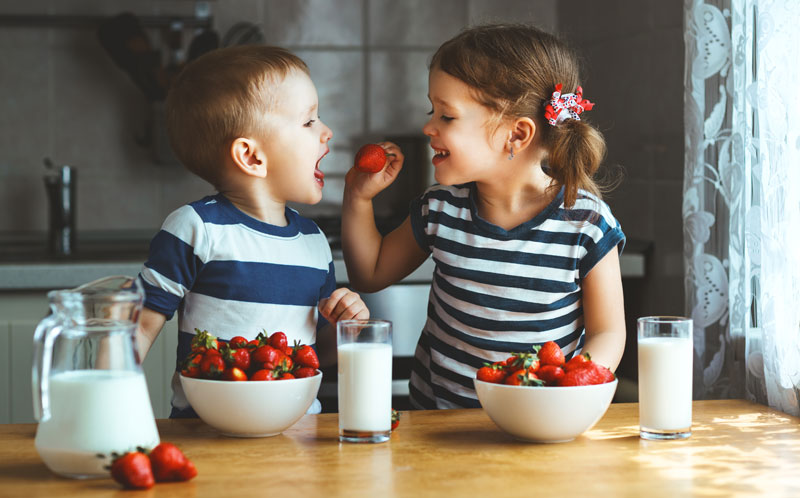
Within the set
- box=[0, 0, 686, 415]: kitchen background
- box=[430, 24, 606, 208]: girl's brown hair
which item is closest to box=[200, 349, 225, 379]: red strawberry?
box=[430, 24, 606, 208]: girl's brown hair

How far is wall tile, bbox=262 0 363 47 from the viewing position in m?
2.73

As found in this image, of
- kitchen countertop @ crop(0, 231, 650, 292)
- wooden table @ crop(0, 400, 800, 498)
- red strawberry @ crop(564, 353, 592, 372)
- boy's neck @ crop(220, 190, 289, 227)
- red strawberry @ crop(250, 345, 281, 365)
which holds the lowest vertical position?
wooden table @ crop(0, 400, 800, 498)

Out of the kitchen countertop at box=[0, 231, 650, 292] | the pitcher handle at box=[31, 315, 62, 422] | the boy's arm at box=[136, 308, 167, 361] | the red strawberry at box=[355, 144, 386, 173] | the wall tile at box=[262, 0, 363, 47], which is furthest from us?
the wall tile at box=[262, 0, 363, 47]

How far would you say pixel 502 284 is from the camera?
137cm

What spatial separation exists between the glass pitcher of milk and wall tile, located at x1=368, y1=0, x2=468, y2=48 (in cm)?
204

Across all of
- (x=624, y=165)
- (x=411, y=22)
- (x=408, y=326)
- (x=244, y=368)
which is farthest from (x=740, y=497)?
(x=411, y=22)

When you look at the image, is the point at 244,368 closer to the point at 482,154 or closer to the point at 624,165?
the point at 482,154

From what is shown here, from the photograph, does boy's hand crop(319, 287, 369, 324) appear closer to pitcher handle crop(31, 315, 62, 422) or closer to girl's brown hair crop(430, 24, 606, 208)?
girl's brown hair crop(430, 24, 606, 208)

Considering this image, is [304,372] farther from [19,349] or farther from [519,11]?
[519,11]

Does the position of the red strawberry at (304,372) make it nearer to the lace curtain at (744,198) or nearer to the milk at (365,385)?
the milk at (365,385)

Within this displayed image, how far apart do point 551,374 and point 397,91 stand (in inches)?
76.2

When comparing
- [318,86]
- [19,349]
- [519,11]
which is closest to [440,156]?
[19,349]

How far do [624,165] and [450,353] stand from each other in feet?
3.71

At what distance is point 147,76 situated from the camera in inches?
101
